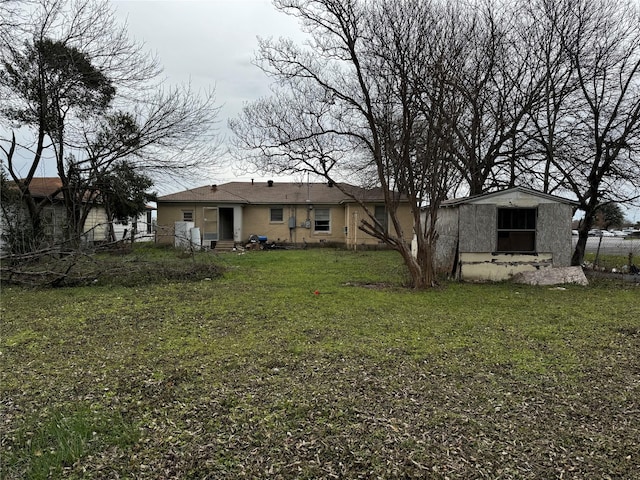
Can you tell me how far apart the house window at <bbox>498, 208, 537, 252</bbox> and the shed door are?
14.8m

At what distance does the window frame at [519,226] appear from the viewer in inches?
434

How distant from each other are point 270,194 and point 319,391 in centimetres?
2041

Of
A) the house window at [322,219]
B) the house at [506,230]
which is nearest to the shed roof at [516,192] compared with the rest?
the house at [506,230]

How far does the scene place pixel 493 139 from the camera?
1470cm

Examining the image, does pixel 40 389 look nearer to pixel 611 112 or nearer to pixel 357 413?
pixel 357 413

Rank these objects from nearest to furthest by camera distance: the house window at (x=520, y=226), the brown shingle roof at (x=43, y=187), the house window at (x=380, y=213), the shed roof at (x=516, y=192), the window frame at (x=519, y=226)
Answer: the shed roof at (x=516, y=192), the window frame at (x=519, y=226), the house window at (x=520, y=226), the brown shingle roof at (x=43, y=187), the house window at (x=380, y=213)

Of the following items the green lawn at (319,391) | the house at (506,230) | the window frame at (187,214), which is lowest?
the green lawn at (319,391)

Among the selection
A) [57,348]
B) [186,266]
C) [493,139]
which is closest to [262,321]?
[57,348]

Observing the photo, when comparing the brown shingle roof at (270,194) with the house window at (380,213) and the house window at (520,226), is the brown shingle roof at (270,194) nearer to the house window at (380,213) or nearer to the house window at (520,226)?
the house window at (380,213)

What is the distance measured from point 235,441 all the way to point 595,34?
580 inches

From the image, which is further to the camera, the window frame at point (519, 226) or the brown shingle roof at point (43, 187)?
the brown shingle roof at point (43, 187)

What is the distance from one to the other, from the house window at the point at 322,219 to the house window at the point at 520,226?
11393 millimetres

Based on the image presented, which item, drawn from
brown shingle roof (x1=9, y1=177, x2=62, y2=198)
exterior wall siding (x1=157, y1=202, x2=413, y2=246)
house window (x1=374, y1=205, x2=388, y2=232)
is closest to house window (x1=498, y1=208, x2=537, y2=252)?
house window (x1=374, y1=205, x2=388, y2=232)

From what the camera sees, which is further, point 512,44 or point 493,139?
point 493,139
